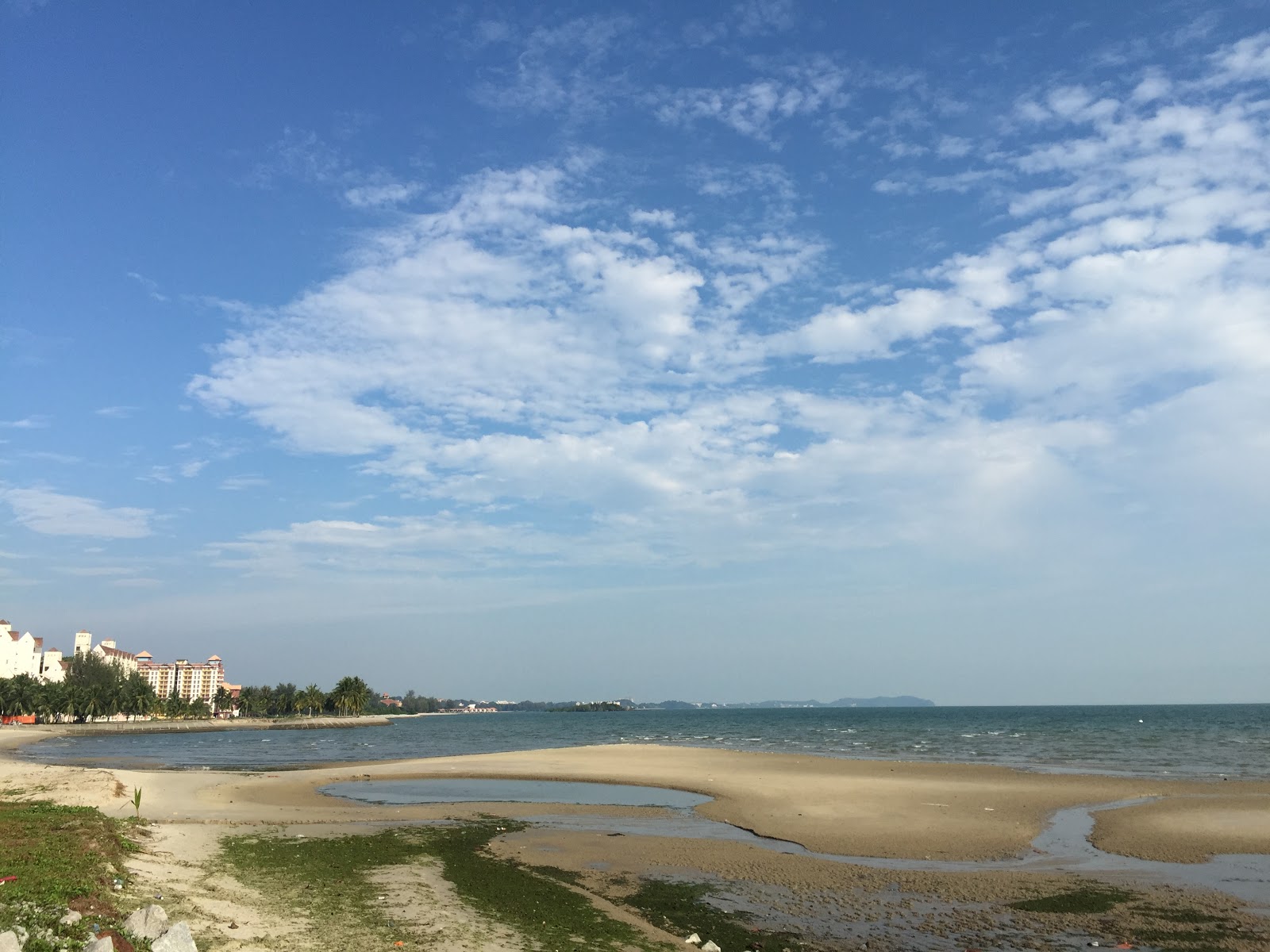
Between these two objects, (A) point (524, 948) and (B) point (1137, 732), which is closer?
(A) point (524, 948)

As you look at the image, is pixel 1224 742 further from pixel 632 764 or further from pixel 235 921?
pixel 235 921

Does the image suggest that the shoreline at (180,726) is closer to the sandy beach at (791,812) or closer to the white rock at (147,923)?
the sandy beach at (791,812)

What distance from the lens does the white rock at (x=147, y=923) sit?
1155cm

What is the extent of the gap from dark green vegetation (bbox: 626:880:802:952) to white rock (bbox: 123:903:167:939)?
28.3 feet

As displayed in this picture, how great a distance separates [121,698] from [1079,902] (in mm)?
162266

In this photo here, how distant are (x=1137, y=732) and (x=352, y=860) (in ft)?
327

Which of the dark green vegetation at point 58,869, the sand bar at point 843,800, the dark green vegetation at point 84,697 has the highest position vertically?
the dark green vegetation at point 58,869

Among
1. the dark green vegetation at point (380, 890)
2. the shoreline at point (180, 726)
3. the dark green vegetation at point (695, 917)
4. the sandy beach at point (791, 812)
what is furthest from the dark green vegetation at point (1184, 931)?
the shoreline at point (180, 726)

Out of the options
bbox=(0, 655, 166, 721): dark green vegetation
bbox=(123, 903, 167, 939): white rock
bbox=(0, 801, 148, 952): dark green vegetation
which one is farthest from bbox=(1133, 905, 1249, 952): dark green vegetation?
bbox=(0, 655, 166, 721): dark green vegetation

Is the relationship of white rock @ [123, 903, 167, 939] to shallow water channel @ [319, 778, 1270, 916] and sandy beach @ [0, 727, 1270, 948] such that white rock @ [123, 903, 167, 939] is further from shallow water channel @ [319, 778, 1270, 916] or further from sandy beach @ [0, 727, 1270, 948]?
shallow water channel @ [319, 778, 1270, 916]

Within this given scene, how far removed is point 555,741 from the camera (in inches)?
3748

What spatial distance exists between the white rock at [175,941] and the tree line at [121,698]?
143 metres

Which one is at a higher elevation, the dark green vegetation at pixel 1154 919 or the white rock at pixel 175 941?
the white rock at pixel 175 941

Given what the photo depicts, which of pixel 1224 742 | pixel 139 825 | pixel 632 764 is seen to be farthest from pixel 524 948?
pixel 1224 742
